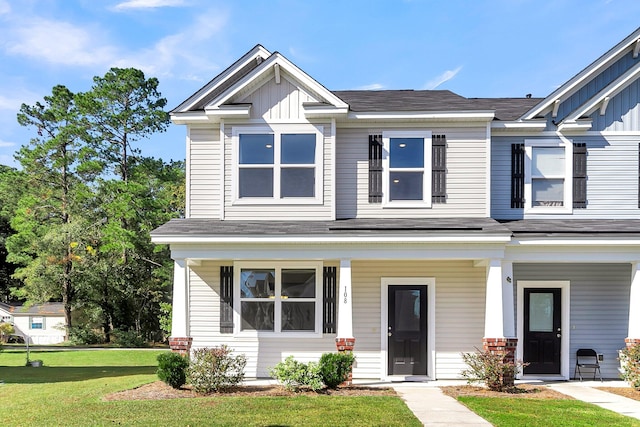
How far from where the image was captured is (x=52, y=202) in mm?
31609

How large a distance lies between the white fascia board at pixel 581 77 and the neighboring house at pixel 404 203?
44 mm

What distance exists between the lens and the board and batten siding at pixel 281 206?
38.9ft

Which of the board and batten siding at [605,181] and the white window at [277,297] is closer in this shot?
the white window at [277,297]

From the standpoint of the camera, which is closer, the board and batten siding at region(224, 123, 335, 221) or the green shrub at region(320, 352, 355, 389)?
the green shrub at region(320, 352, 355, 389)

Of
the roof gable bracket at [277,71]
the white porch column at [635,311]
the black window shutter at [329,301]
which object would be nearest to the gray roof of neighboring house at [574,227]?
the white porch column at [635,311]

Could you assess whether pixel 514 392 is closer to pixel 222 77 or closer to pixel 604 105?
pixel 604 105

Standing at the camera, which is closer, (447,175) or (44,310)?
(447,175)

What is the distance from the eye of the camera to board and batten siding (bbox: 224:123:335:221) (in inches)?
467

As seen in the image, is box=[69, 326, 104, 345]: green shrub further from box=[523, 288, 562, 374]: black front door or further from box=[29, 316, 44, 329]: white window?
box=[523, 288, 562, 374]: black front door

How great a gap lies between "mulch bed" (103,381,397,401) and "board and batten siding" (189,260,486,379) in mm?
1378

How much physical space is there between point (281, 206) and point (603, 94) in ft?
26.4

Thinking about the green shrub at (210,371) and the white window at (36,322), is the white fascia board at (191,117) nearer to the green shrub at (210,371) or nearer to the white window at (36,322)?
the green shrub at (210,371)

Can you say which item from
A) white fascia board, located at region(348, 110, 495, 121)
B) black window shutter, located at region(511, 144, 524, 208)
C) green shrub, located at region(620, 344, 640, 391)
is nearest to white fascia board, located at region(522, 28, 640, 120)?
black window shutter, located at region(511, 144, 524, 208)

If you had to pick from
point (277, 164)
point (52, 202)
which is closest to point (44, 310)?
point (52, 202)
